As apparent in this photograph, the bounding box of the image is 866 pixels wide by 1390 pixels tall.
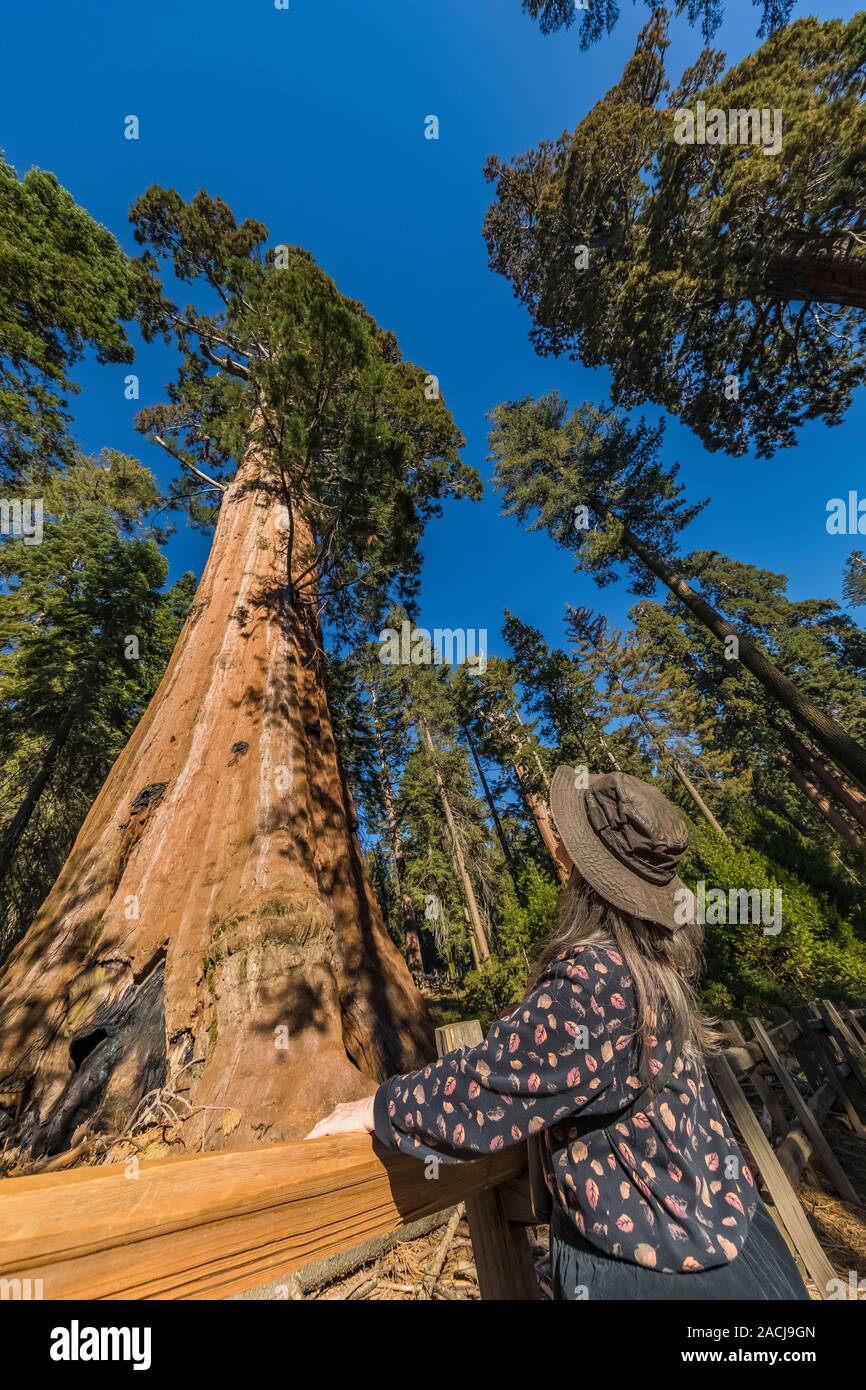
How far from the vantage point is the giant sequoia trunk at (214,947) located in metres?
2.82

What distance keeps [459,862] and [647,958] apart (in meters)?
19.4

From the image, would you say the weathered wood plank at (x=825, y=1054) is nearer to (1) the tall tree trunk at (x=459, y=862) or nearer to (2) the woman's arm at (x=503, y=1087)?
(2) the woman's arm at (x=503, y=1087)

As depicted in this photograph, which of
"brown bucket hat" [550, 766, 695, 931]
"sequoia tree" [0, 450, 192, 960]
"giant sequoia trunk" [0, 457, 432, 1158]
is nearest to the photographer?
"brown bucket hat" [550, 766, 695, 931]

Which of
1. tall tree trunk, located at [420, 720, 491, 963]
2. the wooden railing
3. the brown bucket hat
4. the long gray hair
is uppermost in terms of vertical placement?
tall tree trunk, located at [420, 720, 491, 963]

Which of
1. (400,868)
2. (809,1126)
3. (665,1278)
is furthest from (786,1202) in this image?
(400,868)

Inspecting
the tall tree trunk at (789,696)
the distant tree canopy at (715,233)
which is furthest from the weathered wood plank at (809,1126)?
the distant tree canopy at (715,233)

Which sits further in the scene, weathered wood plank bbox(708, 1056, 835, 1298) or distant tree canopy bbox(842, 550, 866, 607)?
distant tree canopy bbox(842, 550, 866, 607)

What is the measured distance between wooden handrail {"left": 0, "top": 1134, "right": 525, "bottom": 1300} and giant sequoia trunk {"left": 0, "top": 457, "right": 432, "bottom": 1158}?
6.41 ft

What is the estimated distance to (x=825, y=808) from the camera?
1764 centimetres

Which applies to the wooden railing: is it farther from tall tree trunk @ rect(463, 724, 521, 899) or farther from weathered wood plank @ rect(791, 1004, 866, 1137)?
tall tree trunk @ rect(463, 724, 521, 899)

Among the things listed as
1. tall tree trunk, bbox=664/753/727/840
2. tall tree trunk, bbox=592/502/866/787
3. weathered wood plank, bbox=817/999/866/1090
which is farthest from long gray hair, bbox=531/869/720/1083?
tall tree trunk, bbox=664/753/727/840

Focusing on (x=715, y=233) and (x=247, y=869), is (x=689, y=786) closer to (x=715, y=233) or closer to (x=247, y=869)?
(x=715, y=233)

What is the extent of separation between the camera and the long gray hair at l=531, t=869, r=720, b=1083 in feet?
4.19

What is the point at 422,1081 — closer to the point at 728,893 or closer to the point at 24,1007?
the point at 24,1007
